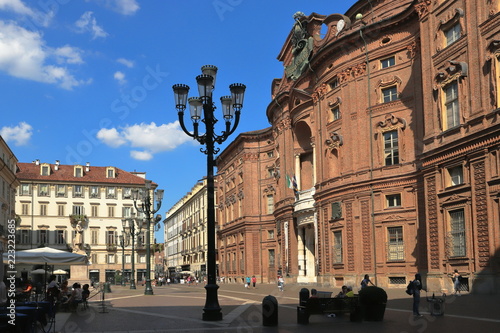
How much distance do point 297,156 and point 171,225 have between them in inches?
3880

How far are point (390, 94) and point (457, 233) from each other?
42.1 feet

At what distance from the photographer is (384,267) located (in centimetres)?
3903

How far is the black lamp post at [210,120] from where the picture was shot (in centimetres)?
1812

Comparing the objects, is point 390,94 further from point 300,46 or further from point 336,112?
point 300,46

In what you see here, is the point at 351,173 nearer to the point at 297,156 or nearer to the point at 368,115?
the point at 368,115

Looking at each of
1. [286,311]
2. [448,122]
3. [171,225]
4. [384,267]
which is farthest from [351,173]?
[171,225]

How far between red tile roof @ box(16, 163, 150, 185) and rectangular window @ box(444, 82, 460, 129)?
229 ft

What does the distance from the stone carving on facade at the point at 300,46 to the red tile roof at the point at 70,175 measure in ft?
159

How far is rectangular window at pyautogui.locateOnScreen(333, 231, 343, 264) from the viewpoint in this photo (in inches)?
1697

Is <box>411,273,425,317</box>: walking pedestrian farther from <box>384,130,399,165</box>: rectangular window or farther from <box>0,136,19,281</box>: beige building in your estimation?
<box>0,136,19,281</box>: beige building

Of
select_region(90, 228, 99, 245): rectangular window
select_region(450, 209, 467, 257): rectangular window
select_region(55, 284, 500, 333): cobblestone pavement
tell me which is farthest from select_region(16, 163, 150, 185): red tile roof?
select_region(55, 284, 500, 333): cobblestone pavement

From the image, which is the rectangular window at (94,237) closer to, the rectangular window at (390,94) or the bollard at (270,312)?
the rectangular window at (390,94)

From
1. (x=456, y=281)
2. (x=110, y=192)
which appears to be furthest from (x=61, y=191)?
(x=456, y=281)

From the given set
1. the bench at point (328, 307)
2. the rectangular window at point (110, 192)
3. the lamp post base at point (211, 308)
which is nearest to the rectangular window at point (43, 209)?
the rectangular window at point (110, 192)
